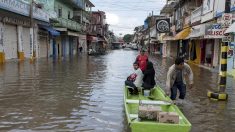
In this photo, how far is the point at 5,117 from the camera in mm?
8742

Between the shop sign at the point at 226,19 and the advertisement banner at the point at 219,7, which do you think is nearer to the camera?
the shop sign at the point at 226,19

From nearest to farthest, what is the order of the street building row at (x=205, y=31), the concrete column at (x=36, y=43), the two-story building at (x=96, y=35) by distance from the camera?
the street building row at (x=205, y=31)
the concrete column at (x=36, y=43)
the two-story building at (x=96, y=35)

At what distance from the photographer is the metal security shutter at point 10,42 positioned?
98.1 feet

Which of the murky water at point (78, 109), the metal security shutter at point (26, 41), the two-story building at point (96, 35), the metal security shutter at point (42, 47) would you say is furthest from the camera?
the two-story building at point (96, 35)

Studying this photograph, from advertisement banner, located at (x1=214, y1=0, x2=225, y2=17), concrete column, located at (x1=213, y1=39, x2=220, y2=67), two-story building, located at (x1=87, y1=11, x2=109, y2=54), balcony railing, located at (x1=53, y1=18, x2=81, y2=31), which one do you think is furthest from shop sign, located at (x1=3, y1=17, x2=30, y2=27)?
two-story building, located at (x1=87, y1=11, x2=109, y2=54)

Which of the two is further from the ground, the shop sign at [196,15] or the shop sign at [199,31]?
the shop sign at [196,15]

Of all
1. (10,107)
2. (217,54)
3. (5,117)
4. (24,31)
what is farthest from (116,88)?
(24,31)

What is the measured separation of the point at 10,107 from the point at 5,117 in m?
1.31

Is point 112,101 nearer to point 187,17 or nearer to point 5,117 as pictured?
point 5,117

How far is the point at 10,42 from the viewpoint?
30922mm

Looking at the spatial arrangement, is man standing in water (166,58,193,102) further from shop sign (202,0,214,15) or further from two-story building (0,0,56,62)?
two-story building (0,0,56,62)

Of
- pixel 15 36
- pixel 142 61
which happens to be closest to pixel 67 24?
pixel 15 36

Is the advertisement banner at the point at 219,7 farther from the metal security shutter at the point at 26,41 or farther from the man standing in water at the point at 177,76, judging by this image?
the metal security shutter at the point at 26,41

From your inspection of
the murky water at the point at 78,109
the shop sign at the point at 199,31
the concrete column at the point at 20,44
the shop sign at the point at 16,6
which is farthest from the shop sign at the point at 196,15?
the murky water at the point at 78,109
